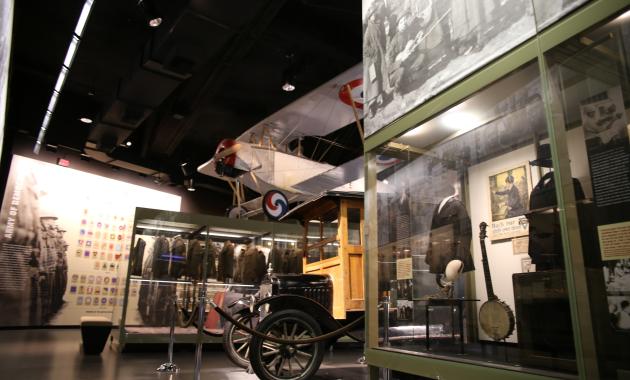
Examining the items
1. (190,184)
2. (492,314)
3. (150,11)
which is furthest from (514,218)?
(190,184)

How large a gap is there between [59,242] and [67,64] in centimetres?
529

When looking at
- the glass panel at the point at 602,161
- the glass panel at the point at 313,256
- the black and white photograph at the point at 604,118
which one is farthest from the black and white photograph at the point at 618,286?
the glass panel at the point at 313,256

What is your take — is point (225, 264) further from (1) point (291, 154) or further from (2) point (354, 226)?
(2) point (354, 226)

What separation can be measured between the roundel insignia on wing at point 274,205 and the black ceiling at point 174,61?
6.47 feet

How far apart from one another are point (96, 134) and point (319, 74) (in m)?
4.98

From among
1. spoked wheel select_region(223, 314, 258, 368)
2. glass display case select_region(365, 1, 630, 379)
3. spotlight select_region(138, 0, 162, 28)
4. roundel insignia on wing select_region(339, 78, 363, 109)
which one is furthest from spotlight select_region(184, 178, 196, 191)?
glass display case select_region(365, 1, 630, 379)

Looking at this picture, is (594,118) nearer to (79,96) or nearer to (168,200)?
(79,96)

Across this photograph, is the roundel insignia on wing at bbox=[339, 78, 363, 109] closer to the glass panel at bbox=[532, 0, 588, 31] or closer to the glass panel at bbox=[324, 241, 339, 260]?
the glass panel at bbox=[324, 241, 339, 260]

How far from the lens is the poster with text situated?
9.69 meters

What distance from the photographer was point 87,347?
19.4 ft

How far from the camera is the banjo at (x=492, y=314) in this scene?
194 centimetres

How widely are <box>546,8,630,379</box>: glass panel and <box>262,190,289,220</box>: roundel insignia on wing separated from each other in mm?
7139

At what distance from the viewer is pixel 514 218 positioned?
77.7 inches

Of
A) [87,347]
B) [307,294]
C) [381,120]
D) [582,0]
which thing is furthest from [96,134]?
[582,0]
